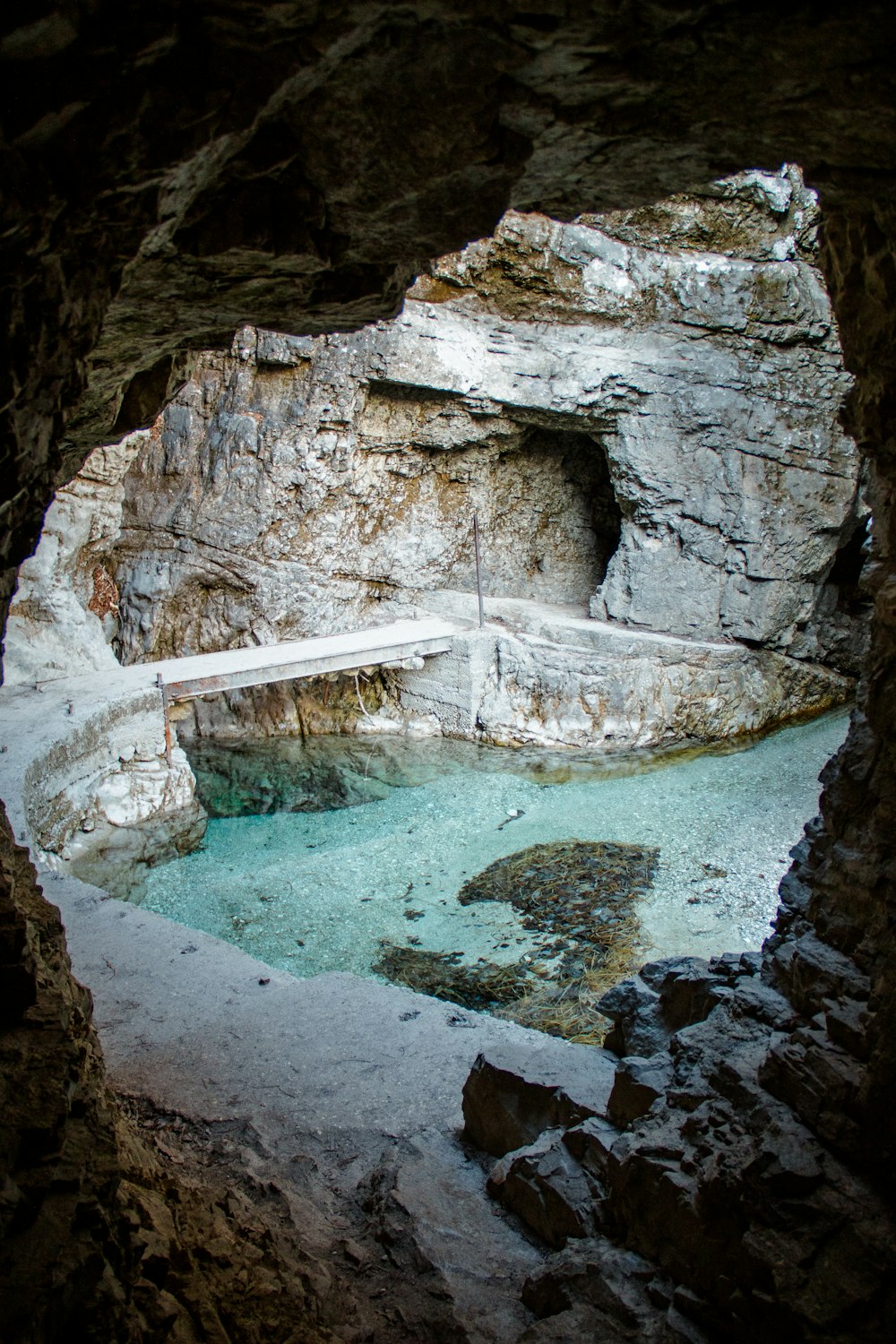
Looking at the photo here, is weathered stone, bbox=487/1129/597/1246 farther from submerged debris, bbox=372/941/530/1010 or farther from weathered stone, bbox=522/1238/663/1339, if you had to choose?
submerged debris, bbox=372/941/530/1010

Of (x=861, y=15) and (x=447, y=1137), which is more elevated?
(x=861, y=15)

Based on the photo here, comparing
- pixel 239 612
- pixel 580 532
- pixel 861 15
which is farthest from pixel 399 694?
pixel 861 15

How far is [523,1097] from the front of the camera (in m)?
3.67

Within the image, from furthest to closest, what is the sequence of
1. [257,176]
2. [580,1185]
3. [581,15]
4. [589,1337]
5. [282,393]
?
[282,393] < [580,1185] < [589,1337] < [257,176] < [581,15]

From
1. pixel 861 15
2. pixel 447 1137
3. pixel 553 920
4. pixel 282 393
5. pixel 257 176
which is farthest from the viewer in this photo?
pixel 282 393

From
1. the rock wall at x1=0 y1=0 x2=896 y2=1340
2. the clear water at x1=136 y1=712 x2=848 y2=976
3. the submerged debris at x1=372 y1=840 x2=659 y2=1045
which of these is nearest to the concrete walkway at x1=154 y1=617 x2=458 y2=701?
the clear water at x1=136 y1=712 x2=848 y2=976

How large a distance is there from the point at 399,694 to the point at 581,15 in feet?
39.8

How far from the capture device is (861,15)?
5.06 ft

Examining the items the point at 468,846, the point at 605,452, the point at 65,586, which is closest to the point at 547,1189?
the point at 468,846

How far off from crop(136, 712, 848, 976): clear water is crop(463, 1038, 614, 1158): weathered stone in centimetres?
326

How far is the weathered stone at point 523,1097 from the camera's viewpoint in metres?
3.59

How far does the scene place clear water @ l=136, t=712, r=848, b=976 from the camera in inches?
293

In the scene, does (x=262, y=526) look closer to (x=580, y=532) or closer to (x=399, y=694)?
(x=399, y=694)

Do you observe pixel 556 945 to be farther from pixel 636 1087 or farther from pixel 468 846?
pixel 636 1087
